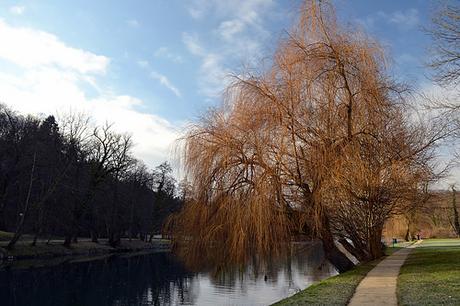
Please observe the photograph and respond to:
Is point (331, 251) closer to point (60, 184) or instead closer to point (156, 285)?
point (156, 285)

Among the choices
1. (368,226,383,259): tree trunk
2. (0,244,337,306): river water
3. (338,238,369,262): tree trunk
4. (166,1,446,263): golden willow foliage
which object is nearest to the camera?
(166,1,446,263): golden willow foliage

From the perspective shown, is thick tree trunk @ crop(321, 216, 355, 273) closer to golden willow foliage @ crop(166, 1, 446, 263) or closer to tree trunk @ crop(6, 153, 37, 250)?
golden willow foliage @ crop(166, 1, 446, 263)

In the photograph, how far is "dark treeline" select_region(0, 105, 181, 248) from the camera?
4075cm

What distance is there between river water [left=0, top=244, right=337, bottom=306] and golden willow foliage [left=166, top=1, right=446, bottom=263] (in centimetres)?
173

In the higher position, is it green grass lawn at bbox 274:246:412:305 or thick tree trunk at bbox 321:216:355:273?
thick tree trunk at bbox 321:216:355:273

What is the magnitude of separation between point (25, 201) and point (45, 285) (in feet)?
68.2

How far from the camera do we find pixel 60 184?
42.5 meters

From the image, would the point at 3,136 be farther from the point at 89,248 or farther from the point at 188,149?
the point at 188,149

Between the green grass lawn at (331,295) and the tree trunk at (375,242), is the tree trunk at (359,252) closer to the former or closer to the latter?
the tree trunk at (375,242)

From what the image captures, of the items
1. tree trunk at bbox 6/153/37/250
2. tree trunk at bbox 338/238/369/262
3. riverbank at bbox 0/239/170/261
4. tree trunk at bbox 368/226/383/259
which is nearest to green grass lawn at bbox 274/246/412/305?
tree trunk at bbox 368/226/383/259

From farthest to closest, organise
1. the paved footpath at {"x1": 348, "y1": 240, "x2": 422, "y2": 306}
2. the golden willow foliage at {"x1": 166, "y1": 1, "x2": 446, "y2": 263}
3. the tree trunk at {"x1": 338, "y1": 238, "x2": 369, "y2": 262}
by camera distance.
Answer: the tree trunk at {"x1": 338, "y1": 238, "x2": 369, "y2": 262}, the golden willow foliage at {"x1": 166, "y1": 1, "x2": 446, "y2": 263}, the paved footpath at {"x1": 348, "y1": 240, "x2": 422, "y2": 306}

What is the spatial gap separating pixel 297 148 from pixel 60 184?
32608 mm

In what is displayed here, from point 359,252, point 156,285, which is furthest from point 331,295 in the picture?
point 156,285

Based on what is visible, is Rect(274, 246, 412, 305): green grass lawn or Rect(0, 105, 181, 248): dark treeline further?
Rect(0, 105, 181, 248): dark treeline
